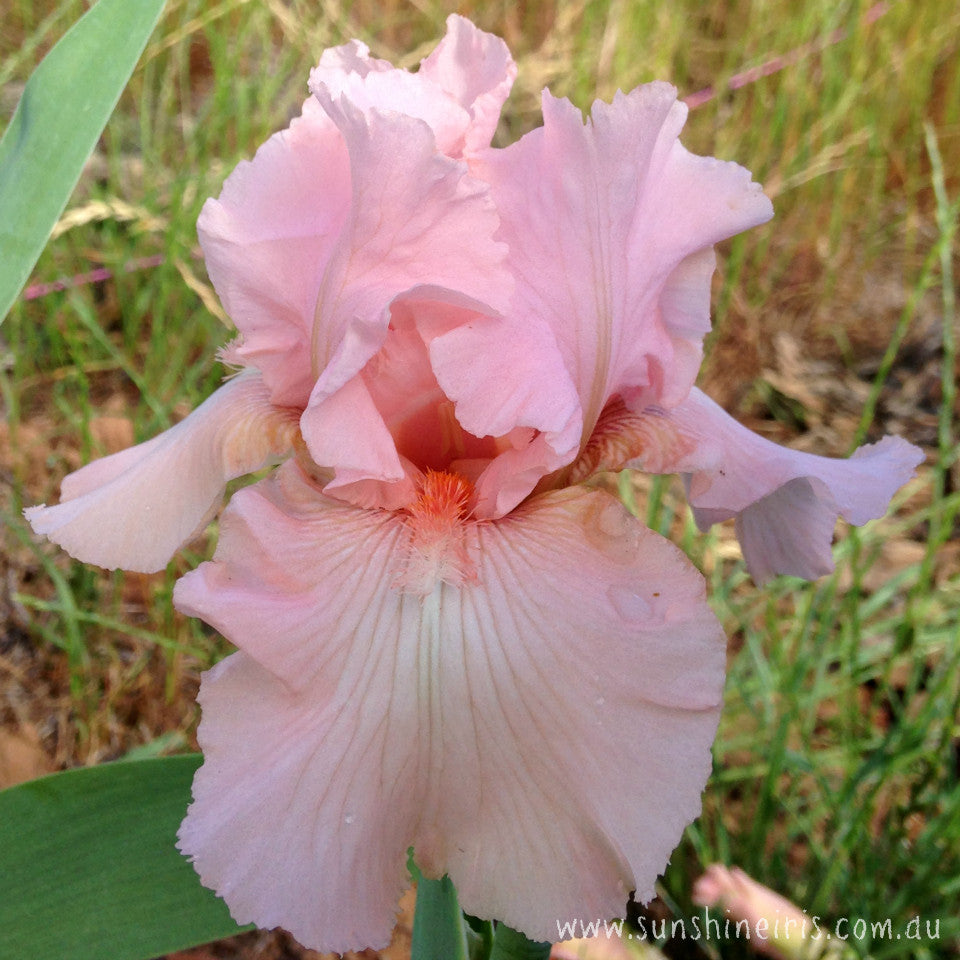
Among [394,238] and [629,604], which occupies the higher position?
[394,238]

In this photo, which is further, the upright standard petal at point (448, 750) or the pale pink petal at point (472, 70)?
the pale pink petal at point (472, 70)

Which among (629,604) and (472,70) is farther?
(472,70)

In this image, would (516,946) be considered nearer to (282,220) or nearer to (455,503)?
(455,503)

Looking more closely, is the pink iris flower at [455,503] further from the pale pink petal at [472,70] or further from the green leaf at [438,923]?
the green leaf at [438,923]

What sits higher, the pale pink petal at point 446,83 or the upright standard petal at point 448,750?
the pale pink petal at point 446,83

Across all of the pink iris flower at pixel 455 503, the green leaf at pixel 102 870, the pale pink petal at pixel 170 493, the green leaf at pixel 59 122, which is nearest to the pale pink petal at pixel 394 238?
the pink iris flower at pixel 455 503

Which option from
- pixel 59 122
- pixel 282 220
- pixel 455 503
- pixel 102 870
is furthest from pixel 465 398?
pixel 102 870
